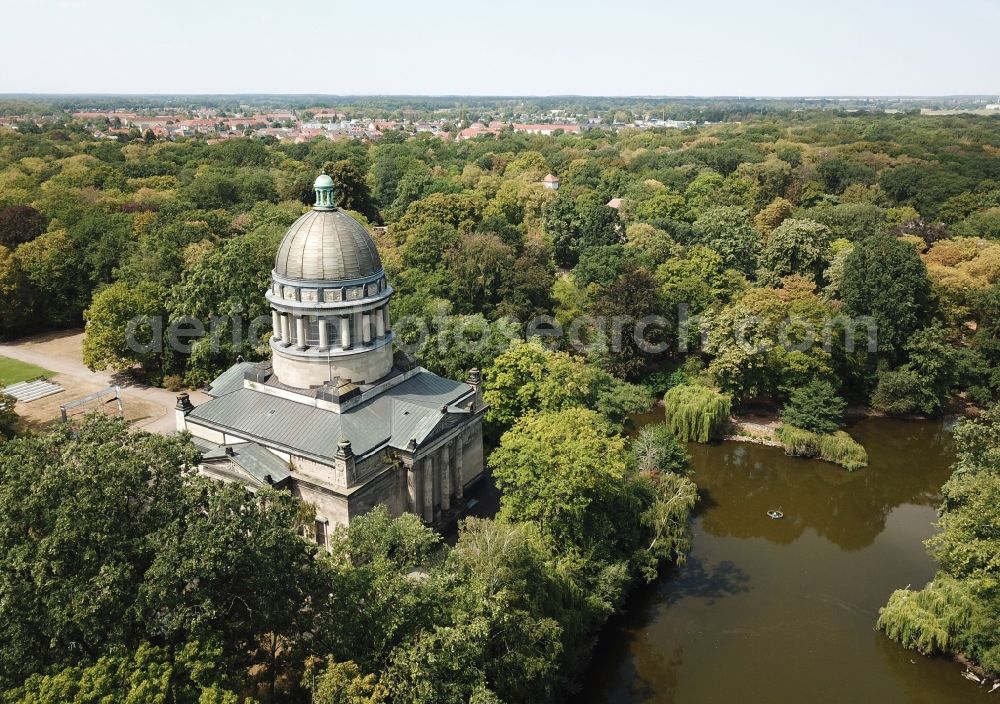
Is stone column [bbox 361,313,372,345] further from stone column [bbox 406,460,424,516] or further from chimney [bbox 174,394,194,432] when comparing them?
chimney [bbox 174,394,194,432]

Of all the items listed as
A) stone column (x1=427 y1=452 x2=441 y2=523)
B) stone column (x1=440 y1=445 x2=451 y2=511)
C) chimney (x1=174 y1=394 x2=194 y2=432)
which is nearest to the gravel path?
chimney (x1=174 y1=394 x2=194 y2=432)

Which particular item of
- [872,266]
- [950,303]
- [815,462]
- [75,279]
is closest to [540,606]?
[815,462]

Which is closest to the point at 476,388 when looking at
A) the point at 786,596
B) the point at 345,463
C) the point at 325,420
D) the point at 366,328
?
the point at 366,328

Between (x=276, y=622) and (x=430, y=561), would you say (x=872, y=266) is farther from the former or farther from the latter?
(x=276, y=622)

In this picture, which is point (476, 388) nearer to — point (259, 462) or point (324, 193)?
point (259, 462)

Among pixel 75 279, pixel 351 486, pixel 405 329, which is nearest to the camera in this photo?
pixel 351 486
